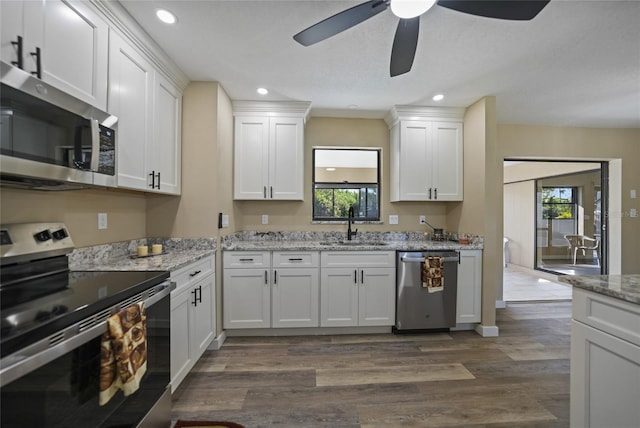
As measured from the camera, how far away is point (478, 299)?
9.58 feet

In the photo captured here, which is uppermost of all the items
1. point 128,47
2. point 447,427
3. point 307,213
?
point 128,47

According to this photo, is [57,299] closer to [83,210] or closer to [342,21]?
[83,210]

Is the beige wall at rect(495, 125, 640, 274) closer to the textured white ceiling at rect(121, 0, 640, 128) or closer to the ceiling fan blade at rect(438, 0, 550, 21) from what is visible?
the textured white ceiling at rect(121, 0, 640, 128)

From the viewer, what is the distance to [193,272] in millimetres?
2104

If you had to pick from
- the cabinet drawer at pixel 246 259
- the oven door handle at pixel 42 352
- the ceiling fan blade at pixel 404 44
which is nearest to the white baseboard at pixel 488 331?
the cabinet drawer at pixel 246 259

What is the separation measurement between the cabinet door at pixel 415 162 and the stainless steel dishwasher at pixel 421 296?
0.81m

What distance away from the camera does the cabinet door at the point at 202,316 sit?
2094 mm

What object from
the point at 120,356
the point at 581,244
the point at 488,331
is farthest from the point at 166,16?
the point at 581,244

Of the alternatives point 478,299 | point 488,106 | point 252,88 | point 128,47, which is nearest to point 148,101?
point 128,47

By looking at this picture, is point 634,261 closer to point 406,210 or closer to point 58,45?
point 406,210

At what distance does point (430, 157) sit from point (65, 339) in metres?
3.41

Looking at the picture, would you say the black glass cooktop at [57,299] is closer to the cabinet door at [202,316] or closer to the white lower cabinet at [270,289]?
the cabinet door at [202,316]

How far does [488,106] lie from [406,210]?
4.83 ft

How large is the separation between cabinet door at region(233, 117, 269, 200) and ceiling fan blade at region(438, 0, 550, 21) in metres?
2.15
